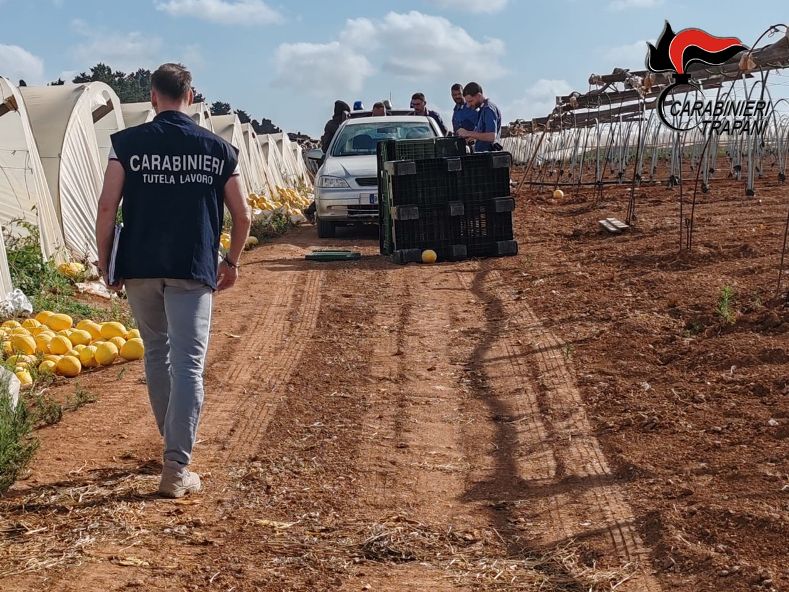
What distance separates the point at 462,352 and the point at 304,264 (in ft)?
18.7

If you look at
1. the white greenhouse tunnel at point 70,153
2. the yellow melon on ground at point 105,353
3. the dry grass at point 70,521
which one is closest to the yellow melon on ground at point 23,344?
the yellow melon on ground at point 105,353

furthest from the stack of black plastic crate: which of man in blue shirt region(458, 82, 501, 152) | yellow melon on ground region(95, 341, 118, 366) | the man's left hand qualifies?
the man's left hand

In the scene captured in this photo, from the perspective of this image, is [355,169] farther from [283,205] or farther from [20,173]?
[283,205]

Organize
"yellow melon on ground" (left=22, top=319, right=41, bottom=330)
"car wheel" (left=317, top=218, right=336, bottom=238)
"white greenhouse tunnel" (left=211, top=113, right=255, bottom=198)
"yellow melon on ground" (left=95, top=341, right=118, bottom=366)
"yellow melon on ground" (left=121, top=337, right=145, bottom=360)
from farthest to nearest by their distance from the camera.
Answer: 1. "white greenhouse tunnel" (left=211, top=113, right=255, bottom=198)
2. "car wheel" (left=317, top=218, right=336, bottom=238)
3. "yellow melon on ground" (left=22, top=319, right=41, bottom=330)
4. "yellow melon on ground" (left=121, top=337, right=145, bottom=360)
5. "yellow melon on ground" (left=95, top=341, right=118, bottom=366)

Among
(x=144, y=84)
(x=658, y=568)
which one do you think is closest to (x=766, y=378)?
(x=658, y=568)

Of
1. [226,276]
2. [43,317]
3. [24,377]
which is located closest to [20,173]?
[43,317]

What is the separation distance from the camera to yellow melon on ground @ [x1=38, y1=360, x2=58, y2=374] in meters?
7.48

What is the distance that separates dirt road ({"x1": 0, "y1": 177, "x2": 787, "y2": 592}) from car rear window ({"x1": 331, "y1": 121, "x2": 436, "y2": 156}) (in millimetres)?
7416

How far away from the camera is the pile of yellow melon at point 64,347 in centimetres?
754

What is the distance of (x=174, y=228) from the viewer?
4695mm

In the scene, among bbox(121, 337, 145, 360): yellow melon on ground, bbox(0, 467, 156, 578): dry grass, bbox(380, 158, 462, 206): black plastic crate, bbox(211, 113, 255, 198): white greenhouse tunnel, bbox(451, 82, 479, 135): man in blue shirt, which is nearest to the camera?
bbox(0, 467, 156, 578): dry grass

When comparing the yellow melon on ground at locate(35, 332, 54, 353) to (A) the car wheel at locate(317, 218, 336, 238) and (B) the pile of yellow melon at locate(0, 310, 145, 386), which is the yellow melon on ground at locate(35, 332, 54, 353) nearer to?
(B) the pile of yellow melon at locate(0, 310, 145, 386)

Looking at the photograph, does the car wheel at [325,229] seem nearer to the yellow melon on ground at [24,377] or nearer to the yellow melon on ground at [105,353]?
the yellow melon on ground at [105,353]

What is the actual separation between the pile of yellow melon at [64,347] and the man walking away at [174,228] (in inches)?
108
